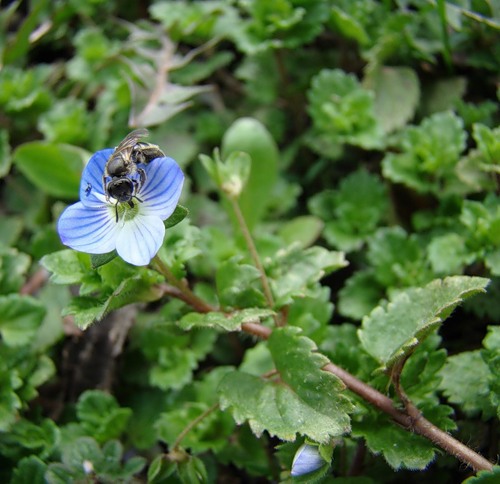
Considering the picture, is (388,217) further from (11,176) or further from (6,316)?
(11,176)

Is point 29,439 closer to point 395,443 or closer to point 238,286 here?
point 238,286

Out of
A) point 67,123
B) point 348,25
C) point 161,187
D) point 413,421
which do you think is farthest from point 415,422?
point 67,123

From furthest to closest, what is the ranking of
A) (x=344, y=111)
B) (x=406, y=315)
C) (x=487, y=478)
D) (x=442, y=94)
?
1. (x=442, y=94)
2. (x=344, y=111)
3. (x=406, y=315)
4. (x=487, y=478)

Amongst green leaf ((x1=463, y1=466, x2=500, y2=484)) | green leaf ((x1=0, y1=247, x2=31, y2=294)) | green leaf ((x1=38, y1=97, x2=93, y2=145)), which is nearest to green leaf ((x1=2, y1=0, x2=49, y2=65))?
green leaf ((x1=38, y1=97, x2=93, y2=145))

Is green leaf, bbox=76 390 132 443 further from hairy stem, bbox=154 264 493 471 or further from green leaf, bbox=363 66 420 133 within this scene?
green leaf, bbox=363 66 420 133

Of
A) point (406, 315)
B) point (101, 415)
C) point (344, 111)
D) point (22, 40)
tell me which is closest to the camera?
point (406, 315)
